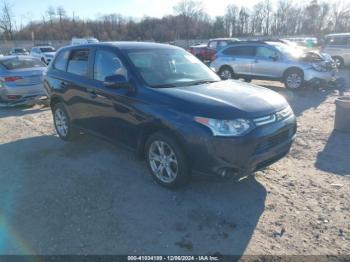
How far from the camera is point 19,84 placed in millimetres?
9219

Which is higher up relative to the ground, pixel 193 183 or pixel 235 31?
pixel 235 31

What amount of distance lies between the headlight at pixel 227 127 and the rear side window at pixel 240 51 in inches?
388

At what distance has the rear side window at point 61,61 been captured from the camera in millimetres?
5857

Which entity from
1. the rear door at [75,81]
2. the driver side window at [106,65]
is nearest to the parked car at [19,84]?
the rear door at [75,81]

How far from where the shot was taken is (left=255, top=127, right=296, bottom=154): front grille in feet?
11.7

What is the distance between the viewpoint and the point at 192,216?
3.56m

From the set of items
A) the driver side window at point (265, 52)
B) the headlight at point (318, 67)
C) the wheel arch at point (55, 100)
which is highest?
the driver side window at point (265, 52)

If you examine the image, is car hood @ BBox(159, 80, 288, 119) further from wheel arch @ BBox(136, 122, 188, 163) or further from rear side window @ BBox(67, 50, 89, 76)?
rear side window @ BBox(67, 50, 89, 76)

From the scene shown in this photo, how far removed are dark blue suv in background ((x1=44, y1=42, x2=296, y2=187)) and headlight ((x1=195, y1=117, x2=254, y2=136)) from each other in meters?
0.01

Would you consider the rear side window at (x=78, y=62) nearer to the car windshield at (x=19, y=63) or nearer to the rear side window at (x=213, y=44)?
the car windshield at (x=19, y=63)

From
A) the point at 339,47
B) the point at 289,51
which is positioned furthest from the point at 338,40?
the point at 289,51

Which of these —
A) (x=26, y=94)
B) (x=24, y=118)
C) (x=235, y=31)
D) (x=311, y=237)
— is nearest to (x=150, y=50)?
(x=311, y=237)

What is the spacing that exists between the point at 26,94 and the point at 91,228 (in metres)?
7.29

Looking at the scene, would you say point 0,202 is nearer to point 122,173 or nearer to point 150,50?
point 122,173
